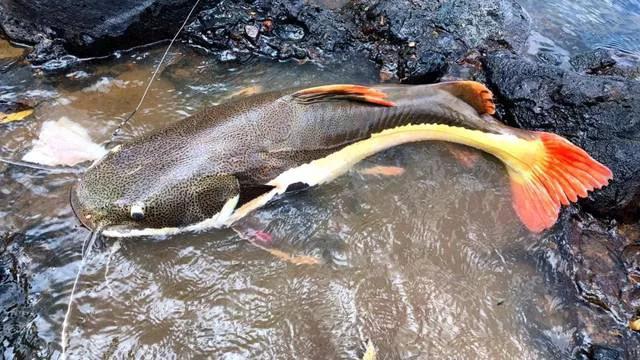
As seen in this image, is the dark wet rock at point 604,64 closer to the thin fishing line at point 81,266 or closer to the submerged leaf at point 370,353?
the submerged leaf at point 370,353

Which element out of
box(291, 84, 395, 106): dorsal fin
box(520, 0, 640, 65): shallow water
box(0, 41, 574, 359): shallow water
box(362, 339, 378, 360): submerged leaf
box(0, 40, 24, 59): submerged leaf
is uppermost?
box(291, 84, 395, 106): dorsal fin

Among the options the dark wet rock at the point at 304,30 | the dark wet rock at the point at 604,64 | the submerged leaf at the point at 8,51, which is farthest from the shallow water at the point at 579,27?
the submerged leaf at the point at 8,51

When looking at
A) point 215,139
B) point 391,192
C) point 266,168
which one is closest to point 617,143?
point 391,192

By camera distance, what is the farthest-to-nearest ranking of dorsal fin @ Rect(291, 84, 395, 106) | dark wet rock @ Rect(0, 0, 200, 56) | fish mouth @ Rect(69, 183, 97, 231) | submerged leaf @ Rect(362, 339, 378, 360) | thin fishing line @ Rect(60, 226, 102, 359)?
dark wet rock @ Rect(0, 0, 200, 56) → dorsal fin @ Rect(291, 84, 395, 106) → submerged leaf @ Rect(362, 339, 378, 360) → fish mouth @ Rect(69, 183, 97, 231) → thin fishing line @ Rect(60, 226, 102, 359)

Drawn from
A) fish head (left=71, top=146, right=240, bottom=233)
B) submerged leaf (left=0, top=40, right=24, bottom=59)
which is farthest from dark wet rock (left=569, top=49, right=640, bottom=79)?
submerged leaf (left=0, top=40, right=24, bottom=59)

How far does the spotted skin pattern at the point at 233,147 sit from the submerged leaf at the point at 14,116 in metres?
1.18

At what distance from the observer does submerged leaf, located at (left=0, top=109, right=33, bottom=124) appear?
3.74 meters

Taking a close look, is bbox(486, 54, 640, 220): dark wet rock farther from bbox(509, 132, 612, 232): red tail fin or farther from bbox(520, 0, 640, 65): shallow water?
bbox(520, 0, 640, 65): shallow water

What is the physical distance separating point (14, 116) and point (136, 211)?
1.58m

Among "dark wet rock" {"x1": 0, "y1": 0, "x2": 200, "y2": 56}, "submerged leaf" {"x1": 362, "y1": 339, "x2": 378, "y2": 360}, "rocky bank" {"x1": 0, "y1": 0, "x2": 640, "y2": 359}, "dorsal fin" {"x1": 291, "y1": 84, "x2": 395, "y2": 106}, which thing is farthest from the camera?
"dark wet rock" {"x1": 0, "y1": 0, "x2": 200, "y2": 56}

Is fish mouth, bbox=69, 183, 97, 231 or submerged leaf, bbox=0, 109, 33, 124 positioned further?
submerged leaf, bbox=0, 109, 33, 124

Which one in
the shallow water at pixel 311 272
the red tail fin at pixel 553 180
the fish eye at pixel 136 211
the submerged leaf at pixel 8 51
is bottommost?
the shallow water at pixel 311 272

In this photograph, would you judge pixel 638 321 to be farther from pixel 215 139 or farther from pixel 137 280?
pixel 137 280

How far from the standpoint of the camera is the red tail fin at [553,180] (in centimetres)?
360
